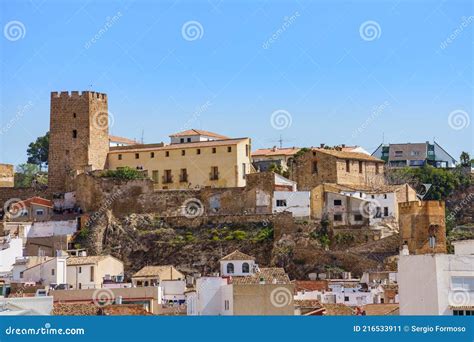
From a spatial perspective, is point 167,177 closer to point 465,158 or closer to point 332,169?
point 332,169

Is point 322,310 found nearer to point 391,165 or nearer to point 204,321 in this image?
point 204,321

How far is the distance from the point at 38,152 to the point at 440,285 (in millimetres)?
51054

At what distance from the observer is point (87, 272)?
40.5m

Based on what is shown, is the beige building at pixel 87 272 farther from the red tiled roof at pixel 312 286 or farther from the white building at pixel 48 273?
the red tiled roof at pixel 312 286

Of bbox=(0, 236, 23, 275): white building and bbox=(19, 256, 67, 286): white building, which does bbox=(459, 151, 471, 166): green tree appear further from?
bbox=(19, 256, 67, 286): white building

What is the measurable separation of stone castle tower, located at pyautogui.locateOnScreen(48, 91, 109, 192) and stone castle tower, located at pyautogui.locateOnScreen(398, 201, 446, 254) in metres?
13.5

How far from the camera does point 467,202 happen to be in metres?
56.1

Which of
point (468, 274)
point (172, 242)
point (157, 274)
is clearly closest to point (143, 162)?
point (172, 242)

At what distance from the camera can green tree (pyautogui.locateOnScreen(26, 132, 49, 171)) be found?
71750 mm

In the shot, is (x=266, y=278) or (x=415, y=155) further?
(x=415, y=155)

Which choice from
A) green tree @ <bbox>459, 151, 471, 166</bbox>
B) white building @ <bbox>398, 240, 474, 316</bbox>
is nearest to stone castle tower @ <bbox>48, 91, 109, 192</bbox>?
green tree @ <bbox>459, 151, 471, 166</bbox>

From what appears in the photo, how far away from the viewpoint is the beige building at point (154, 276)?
39312 mm

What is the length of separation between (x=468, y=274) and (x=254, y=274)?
1393 cm

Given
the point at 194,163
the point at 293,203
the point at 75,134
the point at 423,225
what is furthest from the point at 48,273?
the point at 75,134
